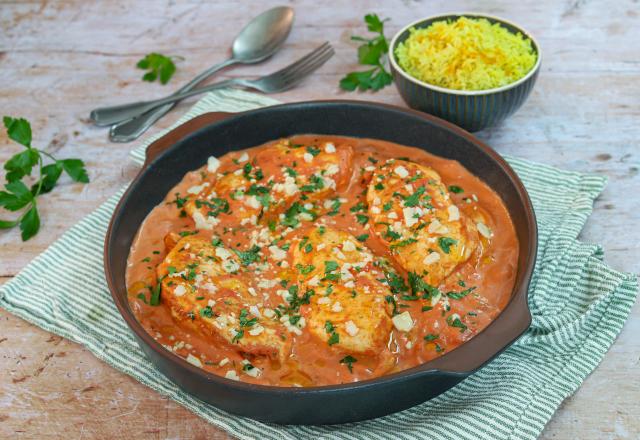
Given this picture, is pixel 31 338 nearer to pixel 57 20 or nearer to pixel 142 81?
pixel 142 81

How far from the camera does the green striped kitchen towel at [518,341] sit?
8.88 feet

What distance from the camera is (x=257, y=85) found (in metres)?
4.46

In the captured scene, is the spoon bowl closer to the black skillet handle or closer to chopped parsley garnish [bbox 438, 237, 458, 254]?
the black skillet handle

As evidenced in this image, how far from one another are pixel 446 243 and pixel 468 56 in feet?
4.26

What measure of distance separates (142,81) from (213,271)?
2.18 m

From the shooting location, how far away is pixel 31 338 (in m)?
3.21

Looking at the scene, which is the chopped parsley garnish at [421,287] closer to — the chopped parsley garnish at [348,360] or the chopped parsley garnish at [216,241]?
the chopped parsley garnish at [348,360]

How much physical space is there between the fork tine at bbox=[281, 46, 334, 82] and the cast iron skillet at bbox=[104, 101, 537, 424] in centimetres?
89

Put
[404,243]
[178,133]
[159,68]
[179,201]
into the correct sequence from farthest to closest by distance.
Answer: [159,68]
[178,133]
[179,201]
[404,243]

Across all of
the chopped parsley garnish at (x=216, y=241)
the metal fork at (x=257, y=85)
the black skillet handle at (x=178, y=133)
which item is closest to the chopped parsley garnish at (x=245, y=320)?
the chopped parsley garnish at (x=216, y=241)

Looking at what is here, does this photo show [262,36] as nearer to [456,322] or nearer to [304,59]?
[304,59]

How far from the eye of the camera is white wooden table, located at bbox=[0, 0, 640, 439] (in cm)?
288

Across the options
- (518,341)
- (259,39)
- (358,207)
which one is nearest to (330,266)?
(358,207)

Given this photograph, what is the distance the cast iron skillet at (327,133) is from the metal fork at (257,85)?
2.85 feet
